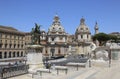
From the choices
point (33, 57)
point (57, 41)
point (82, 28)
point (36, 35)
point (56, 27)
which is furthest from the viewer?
point (82, 28)

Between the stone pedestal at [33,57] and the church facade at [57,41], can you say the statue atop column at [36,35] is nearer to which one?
the stone pedestal at [33,57]

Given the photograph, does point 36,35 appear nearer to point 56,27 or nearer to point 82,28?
point 56,27

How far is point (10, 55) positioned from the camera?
72.8 meters

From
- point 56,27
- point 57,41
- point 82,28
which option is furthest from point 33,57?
point 82,28

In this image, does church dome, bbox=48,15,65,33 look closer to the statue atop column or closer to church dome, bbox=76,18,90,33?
church dome, bbox=76,18,90,33

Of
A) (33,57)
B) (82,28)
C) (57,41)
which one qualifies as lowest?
(33,57)

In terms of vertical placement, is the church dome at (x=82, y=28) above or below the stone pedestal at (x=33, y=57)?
above

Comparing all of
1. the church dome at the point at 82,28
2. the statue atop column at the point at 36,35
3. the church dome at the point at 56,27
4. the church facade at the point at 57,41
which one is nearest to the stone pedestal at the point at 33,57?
the statue atop column at the point at 36,35

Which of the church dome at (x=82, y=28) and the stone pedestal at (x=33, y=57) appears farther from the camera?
the church dome at (x=82, y=28)

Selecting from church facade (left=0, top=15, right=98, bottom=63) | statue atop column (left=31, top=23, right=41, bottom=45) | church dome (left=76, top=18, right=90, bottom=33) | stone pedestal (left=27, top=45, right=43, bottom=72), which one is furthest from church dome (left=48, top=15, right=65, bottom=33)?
stone pedestal (left=27, top=45, right=43, bottom=72)

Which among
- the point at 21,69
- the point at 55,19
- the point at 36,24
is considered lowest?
the point at 21,69

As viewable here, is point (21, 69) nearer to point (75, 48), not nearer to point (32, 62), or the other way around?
point (32, 62)

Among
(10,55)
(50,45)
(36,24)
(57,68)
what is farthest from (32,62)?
(50,45)

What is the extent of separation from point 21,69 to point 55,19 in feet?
242
